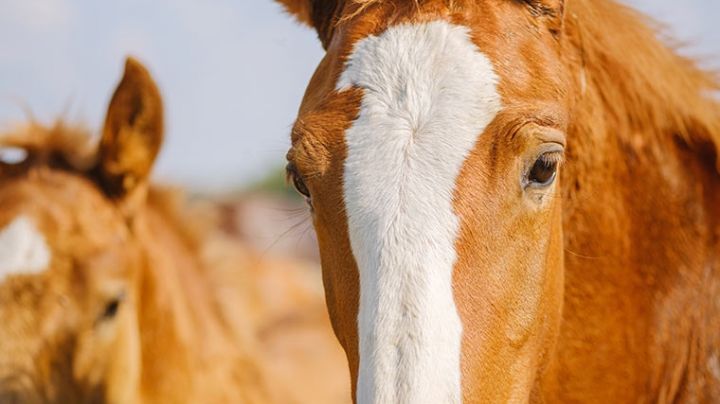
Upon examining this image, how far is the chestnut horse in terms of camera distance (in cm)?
409

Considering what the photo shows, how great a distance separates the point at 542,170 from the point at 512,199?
128 mm

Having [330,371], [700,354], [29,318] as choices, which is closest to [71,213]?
[29,318]

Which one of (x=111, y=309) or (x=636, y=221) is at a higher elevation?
(x=636, y=221)

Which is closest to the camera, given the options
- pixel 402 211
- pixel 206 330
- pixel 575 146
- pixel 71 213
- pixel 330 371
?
pixel 402 211

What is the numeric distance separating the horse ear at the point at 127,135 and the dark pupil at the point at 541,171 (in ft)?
9.26

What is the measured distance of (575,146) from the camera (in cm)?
275

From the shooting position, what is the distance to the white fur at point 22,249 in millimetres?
4098

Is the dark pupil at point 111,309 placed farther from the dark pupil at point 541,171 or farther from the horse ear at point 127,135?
the dark pupil at point 541,171

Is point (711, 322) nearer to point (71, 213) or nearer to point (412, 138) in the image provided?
point (412, 138)

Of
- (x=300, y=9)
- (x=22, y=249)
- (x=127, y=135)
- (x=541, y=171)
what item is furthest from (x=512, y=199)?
(x=127, y=135)

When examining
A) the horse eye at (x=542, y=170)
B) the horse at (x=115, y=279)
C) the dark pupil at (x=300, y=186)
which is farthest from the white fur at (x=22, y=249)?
the horse eye at (x=542, y=170)

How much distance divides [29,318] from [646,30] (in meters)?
2.92

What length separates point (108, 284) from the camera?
4.27 meters

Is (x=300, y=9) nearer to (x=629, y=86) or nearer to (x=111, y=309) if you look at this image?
(x=629, y=86)
